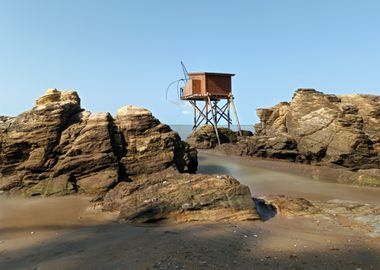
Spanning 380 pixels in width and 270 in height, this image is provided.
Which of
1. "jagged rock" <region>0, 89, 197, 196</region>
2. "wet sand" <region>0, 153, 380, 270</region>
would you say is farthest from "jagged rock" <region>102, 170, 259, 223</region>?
"jagged rock" <region>0, 89, 197, 196</region>

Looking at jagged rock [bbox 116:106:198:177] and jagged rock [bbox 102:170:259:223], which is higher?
jagged rock [bbox 116:106:198:177]

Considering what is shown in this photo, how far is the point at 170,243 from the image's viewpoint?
316 inches

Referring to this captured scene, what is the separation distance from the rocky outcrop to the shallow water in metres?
2.88

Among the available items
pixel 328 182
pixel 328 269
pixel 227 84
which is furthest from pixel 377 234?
pixel 227 84

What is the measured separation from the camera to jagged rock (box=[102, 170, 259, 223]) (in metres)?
10.4

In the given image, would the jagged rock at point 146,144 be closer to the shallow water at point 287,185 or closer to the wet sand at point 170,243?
the shallow water at point 287,185

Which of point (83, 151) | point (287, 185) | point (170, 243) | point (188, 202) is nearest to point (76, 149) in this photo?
point (83, 151)

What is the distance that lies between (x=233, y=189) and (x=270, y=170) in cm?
1131

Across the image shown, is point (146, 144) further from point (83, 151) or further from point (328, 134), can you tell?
point (328, 134)

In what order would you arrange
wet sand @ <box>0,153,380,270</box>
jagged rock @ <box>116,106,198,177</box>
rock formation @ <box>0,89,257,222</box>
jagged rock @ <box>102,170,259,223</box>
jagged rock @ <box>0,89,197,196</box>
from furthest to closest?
jagged rock @ <box>116,106,198,177</box>, jagged rock @ <box>0,89,197,196</box>, rock formation @ <box>0,89,257,222</box>, jagged rock @ <box>102,170,259,223</box>, wet sand @ <box>0,153,380,270</box>

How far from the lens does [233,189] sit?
1103 centimetres

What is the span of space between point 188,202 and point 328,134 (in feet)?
47.7

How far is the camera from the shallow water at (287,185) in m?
15.0

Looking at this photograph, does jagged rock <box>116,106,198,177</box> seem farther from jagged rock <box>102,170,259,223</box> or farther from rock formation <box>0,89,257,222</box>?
jagged rock <box>102,170,259,223</box>
